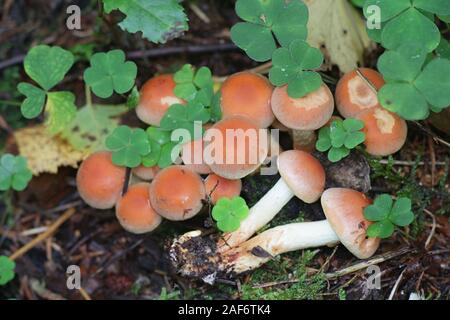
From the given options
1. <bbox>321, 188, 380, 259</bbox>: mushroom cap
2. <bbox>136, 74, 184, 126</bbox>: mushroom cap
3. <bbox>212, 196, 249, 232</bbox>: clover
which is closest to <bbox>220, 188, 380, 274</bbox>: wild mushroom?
<bbox>321, 188, 380, 259</bbox>: mushroom cap

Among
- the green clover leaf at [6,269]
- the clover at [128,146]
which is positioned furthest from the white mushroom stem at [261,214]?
the green clover leaf at [6,269]

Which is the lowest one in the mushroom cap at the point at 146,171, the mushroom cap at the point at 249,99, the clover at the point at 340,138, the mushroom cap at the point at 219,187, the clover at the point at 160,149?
the mushroom cap at the point at 146,171

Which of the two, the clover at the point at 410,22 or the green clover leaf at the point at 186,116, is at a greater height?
the clover at the point at 410,22

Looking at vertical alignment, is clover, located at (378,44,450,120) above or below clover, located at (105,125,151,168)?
above

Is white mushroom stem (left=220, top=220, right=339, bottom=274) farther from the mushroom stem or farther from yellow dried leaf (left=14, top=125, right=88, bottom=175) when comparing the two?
yellow dried leaf (left=14, top=125, right=88, bottom=175)

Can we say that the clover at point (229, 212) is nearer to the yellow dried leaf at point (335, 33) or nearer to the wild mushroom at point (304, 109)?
the wild mushroom at point (304, 109)
